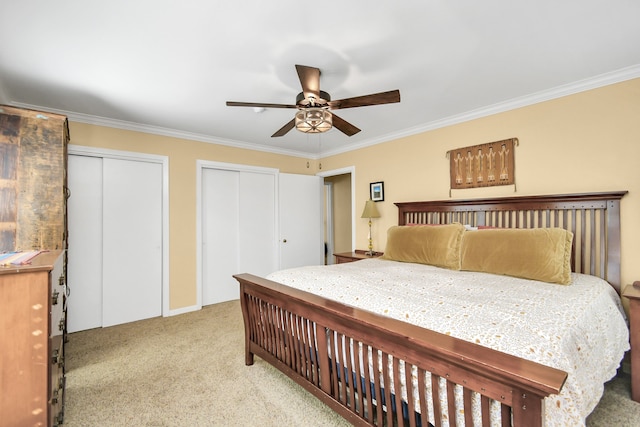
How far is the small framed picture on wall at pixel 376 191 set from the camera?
4.11 m

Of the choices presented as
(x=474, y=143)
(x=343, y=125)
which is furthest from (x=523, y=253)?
(x=343, y=125)

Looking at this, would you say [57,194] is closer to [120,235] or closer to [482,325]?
[120,235]

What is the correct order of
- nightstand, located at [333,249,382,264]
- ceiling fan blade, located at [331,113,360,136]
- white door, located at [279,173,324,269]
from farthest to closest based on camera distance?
white door, located at [279,173,324,269] < nightstand, located at [333,249,382,264] < ceiling fan blade, located at [331,113,360,136]

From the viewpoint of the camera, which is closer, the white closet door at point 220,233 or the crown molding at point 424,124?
the crown molding at point 424,124

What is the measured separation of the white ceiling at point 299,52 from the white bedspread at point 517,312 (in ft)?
5.43

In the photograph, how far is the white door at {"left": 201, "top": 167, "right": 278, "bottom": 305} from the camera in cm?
411

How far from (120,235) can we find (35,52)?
203cm

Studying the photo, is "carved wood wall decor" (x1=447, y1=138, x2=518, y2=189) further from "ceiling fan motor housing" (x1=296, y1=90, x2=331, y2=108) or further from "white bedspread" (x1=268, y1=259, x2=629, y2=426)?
"ceiling fan motor housing" (x1=296, y1=90, x2=331, y2=108)

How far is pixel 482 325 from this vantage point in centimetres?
126

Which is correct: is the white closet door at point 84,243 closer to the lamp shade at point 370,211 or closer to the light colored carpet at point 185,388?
the light colored carpet at point 185,388

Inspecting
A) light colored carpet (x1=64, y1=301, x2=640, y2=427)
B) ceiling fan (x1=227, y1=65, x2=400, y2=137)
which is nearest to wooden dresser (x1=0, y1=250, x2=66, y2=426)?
light colored carpet (x1=64, y1=301, x2=640, y2=427)

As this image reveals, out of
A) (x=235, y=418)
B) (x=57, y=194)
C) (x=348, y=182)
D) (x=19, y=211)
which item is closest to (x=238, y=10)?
(x=57, y=194)

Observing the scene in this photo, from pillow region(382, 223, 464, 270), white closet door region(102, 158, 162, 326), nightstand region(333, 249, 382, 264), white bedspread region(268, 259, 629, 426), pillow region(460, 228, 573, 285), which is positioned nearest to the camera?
white bedspread region(268, 259, 629, 426)

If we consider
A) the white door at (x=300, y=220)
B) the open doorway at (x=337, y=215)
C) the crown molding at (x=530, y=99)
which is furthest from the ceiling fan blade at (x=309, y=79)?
the open doorway at (x=337, y=215)
